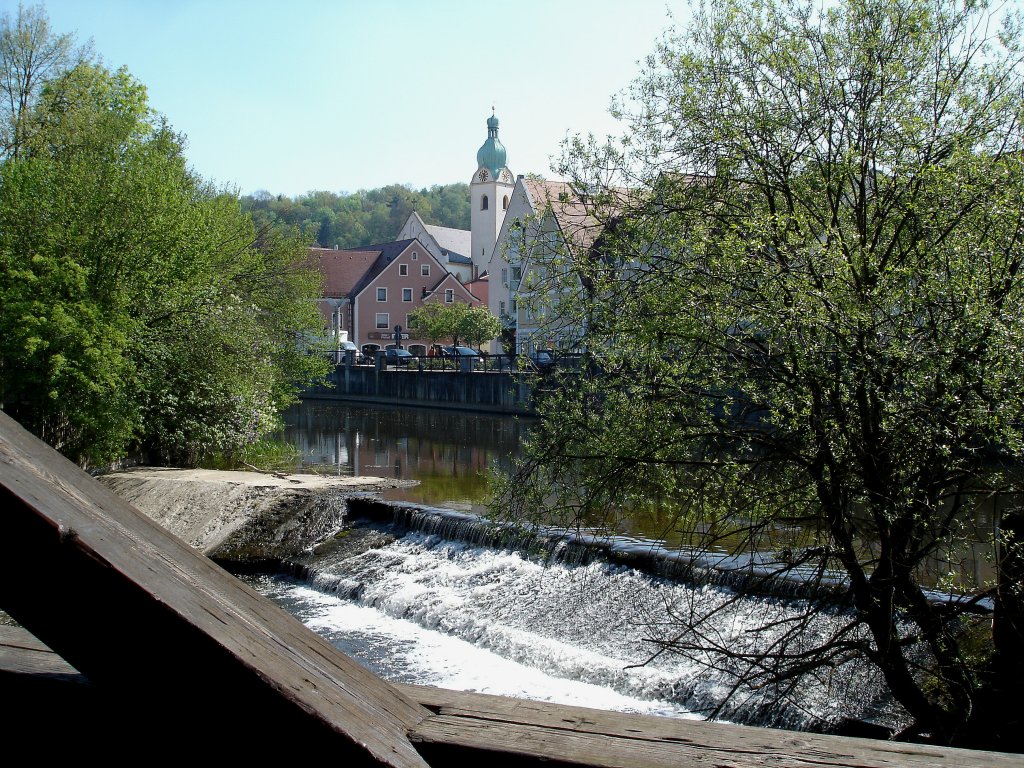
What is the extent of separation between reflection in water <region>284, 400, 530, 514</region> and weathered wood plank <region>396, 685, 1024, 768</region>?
49.7ft

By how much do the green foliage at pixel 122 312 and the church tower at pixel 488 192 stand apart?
78.4m

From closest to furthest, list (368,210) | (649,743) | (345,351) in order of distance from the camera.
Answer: (649,743) → (345,351) → (368,210)

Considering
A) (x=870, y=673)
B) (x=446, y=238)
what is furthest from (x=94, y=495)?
(x=446, y=238)

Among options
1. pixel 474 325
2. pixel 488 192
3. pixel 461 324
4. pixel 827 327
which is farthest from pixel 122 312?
pixel 488 192

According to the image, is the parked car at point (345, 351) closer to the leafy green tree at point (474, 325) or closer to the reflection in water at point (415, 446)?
the reflection in water at point (415, 446)

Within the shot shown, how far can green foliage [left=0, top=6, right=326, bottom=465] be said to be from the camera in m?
18.1

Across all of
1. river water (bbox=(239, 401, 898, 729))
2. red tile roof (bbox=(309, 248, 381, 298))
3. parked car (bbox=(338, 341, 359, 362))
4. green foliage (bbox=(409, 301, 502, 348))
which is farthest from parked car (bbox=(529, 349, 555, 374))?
red tile roof (bbox=(309, 248, 381, 298))

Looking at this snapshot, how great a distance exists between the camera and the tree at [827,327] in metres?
5.58

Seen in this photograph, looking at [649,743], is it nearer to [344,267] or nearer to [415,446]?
[415,446]

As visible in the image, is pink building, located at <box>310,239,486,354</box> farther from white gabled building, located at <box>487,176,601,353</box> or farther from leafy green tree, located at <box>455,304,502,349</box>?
white gabled building, located at <box>487,176,601,353</box>

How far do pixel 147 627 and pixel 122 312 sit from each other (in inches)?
755

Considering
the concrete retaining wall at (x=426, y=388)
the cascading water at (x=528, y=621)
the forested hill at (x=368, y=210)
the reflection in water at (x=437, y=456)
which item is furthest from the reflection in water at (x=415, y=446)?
the forested hill at (x=368, y=210)

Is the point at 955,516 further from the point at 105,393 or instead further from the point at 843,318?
the point at 105,393

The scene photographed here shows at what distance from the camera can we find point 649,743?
4.43 ft
